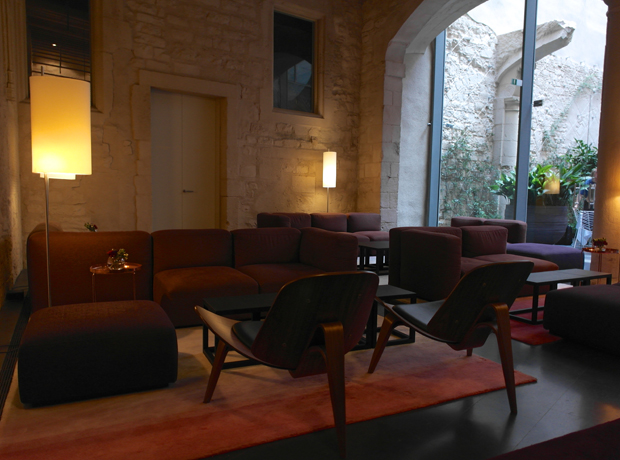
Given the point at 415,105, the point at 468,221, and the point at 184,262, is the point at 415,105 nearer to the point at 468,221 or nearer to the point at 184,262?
the point at 468,221

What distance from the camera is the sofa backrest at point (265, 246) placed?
4109mm

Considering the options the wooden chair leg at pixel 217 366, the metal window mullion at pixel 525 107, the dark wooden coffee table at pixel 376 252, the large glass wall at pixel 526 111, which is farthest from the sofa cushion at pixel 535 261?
the wooden chair leg at pixel 217 366

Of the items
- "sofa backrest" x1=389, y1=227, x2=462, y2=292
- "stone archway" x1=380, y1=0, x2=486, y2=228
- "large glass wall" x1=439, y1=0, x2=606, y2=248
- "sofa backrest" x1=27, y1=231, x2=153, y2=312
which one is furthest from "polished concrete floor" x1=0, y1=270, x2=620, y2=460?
"stone archway" x1=380, y1=0, x2=486, y2=228

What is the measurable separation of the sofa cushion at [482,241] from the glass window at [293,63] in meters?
4.08

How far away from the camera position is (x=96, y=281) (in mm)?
3361

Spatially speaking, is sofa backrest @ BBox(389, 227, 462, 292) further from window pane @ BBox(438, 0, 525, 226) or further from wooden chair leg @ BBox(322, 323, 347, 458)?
window pane @ BBox(438, 0, 525, 226)

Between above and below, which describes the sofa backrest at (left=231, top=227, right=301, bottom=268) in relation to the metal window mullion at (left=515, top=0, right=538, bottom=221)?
below

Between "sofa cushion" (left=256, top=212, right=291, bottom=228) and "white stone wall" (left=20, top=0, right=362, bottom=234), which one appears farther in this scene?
"sofa cushion" (left=256, top=212, right=291, bottom=228)

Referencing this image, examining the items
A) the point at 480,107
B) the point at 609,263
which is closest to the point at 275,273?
the point at 609,263

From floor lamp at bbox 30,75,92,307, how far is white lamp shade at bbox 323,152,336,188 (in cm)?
493

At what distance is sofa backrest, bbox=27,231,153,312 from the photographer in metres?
3.20

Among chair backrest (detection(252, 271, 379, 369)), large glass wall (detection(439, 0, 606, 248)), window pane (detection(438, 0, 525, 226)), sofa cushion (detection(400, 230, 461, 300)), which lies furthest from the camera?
window pane (detection(438, 0, 525, 226))

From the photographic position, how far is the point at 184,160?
6.86 meters

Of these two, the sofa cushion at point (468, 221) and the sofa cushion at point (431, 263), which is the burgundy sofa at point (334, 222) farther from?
the sofa cushion at point (431, 263)
